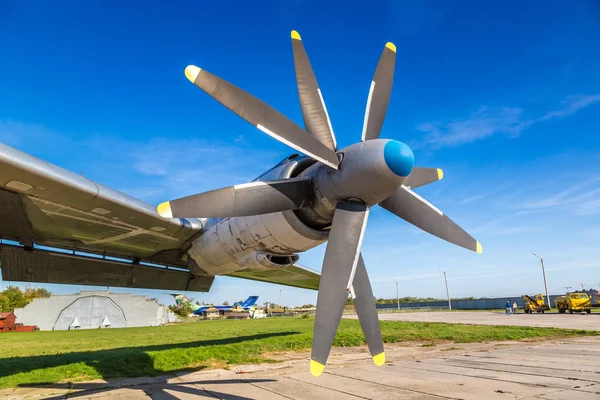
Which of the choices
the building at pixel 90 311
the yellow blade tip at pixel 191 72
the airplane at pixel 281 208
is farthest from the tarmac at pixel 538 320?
the building at pixel 90 311

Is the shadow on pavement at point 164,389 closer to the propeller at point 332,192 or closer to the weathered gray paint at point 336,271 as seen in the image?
the weathered gray paint at point 336,271

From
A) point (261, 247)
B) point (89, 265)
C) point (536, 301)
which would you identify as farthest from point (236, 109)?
point (536, 301)

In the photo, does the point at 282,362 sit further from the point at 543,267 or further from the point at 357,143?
the point at 543,267

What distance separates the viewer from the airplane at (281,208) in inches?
193

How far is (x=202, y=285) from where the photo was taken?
38.7ft

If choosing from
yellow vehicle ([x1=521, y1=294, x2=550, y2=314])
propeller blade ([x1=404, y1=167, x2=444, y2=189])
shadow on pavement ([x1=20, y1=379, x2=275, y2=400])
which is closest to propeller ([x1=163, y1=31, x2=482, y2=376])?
propeller blade ([x1=404, y1=167, x2=444, y2=189])

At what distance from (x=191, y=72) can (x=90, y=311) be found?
55.6 metres

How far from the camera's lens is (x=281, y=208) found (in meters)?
5.74

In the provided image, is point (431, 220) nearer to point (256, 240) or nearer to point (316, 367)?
point (316, 367)

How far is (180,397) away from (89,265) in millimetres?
4706

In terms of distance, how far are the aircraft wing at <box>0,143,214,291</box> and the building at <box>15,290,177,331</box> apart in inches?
1838

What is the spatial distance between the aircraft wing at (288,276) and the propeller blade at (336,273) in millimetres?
5615

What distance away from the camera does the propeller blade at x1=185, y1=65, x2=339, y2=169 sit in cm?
467

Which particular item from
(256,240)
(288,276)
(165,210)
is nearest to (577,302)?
(288,276)
